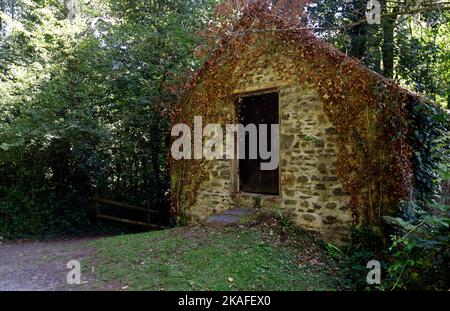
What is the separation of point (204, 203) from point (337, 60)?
4310 mm

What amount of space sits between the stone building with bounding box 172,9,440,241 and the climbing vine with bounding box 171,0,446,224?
2 cm

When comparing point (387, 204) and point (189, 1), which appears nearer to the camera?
point (387, 204)

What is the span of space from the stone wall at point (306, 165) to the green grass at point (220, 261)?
0.45 m

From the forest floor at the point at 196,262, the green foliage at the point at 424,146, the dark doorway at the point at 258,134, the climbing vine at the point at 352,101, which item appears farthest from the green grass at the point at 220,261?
the green foliage at the point at 424,146

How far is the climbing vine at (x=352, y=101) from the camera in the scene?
539 cm

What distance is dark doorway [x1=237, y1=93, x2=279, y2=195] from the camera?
22.8 feet

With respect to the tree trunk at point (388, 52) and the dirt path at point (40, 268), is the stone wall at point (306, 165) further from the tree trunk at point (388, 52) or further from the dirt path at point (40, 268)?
the tree trunk at point (388, 52)

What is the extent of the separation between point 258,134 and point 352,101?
7.14ft

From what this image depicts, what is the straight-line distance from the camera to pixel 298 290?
423 cm

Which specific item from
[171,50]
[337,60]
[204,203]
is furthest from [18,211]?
[337,60]

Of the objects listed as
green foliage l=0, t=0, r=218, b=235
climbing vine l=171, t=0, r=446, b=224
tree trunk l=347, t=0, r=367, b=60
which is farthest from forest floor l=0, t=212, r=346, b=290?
tree trunk l=347, t=0, r=367, b=60

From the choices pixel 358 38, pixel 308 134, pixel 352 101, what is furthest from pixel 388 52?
pixel 308 134

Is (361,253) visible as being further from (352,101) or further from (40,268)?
(40,268)

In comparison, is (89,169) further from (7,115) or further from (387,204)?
(387,204)
